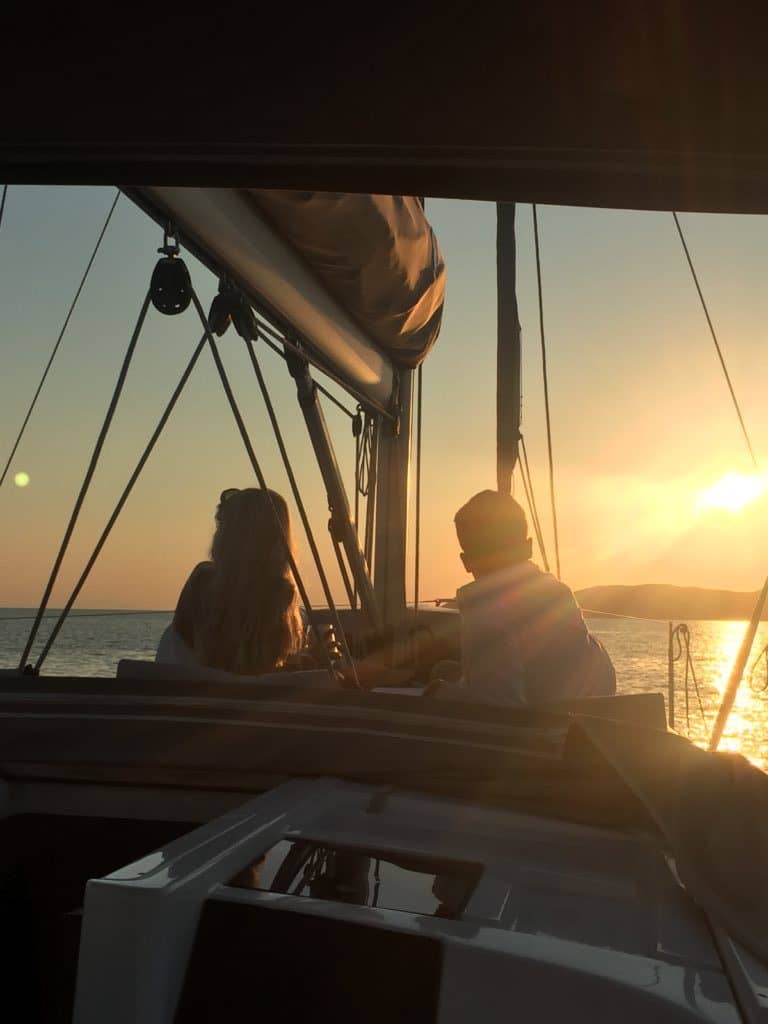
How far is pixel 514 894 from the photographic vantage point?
85 centimetres

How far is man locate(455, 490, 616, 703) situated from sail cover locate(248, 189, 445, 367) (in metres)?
0.95

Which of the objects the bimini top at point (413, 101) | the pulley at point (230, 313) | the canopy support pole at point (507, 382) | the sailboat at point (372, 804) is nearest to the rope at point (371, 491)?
the canopy support pole at point (507, 382)

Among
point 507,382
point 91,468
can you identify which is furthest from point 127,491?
point 507,382

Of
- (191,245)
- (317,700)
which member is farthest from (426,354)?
(317,700)

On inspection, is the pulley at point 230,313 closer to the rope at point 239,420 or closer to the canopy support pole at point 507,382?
the rope at point 239,420

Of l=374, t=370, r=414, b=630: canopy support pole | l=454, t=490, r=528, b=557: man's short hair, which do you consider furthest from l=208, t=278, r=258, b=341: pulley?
l=374, t=370, r=414, b=630: canopy support pole

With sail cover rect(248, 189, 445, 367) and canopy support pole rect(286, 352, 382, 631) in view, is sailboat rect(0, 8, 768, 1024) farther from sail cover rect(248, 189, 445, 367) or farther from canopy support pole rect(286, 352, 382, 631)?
canopy support pole rect(286, 352, 382, 631)

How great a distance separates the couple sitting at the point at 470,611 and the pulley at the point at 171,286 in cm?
54

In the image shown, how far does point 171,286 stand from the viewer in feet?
7.97

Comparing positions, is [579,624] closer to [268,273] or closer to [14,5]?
[268,273]

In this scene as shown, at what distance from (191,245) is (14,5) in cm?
129

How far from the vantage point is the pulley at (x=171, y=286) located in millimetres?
2395

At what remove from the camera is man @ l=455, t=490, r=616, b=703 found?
6.98ft

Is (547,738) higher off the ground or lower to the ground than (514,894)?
higher
